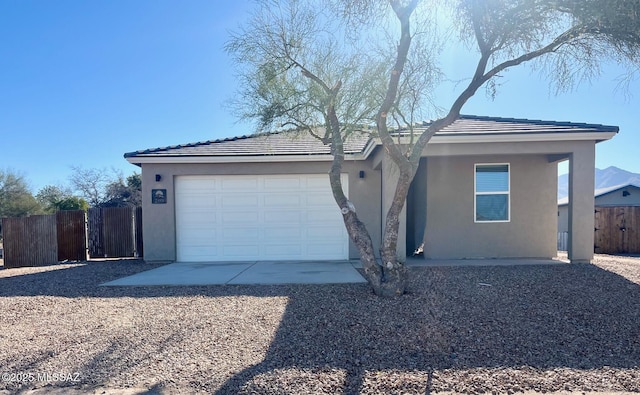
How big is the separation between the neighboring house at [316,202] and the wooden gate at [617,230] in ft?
19.9

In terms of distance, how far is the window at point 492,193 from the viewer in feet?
31.5

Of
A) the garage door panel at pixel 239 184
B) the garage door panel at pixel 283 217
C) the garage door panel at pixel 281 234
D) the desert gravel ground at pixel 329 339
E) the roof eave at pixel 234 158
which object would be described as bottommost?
the desert gravel ground at pixel 329 339

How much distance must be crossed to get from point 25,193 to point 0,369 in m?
29.9

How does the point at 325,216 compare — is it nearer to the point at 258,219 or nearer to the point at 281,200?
the point at 281,200

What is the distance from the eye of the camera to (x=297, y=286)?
6797 mm

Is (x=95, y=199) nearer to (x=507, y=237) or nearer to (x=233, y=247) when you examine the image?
(x=233, y=247)

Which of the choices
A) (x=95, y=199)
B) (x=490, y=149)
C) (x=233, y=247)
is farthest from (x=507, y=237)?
(x=95, y=199)

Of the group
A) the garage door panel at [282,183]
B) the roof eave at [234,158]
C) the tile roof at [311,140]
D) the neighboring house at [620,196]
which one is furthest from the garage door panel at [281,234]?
the neighboring house at [620,196]

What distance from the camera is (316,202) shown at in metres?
10.3

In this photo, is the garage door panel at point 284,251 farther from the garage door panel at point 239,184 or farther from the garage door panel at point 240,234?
the garage door panel at point 239,184

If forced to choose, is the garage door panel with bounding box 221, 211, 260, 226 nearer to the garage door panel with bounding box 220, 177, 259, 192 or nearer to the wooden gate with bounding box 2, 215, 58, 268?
the garage door panel with bounding box 220, 177, 259, 192

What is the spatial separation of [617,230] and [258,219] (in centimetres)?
1374

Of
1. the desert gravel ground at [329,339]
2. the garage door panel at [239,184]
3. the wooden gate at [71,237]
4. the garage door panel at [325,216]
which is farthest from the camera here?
the wooden gate at [71,237]

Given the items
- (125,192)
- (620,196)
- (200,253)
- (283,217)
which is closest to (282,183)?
(283,217)
